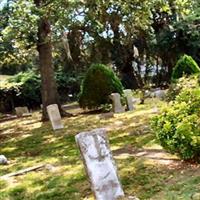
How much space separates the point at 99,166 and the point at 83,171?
5.46 ft

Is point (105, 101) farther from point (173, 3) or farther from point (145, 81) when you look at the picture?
point (145, 81)

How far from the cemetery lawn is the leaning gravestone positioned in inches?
12.0

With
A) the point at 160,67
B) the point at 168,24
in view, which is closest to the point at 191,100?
the point at 168,24

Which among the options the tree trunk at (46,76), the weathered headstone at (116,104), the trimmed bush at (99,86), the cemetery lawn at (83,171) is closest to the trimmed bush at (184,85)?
the cemetery lawn at (83,171)

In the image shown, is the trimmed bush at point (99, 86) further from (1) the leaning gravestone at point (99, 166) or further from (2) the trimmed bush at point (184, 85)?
(1) the leaning gravestone at point (99, 166)

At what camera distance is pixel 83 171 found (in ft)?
25.3

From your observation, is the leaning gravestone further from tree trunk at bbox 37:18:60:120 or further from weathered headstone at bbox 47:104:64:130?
tree trunk at bbox 37:18:60:120

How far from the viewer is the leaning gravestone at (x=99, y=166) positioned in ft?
19.7

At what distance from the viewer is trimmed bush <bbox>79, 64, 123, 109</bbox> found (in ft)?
58.6

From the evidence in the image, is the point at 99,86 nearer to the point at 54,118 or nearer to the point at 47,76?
the point at 47,76

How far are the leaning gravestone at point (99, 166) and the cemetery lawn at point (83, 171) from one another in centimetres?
31

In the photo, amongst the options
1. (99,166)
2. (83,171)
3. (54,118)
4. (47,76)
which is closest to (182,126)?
(99,166)

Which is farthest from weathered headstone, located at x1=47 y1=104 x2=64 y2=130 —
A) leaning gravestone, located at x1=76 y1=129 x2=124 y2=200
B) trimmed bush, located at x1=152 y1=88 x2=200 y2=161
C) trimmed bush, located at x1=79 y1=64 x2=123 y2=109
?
leaning gravestone, located at x1=76 y1=129 x2=124 y2=200

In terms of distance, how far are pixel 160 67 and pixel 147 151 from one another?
2180 cm
